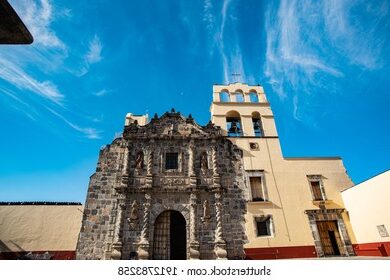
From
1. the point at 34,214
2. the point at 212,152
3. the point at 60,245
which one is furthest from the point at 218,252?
the point at 34,214

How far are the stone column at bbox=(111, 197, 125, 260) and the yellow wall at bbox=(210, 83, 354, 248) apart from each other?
689cm

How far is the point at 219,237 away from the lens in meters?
13.3

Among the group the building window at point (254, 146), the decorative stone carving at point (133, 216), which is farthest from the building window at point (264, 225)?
the decorative stone carving at point (133, 216)

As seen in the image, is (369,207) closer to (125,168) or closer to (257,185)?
(257,185)

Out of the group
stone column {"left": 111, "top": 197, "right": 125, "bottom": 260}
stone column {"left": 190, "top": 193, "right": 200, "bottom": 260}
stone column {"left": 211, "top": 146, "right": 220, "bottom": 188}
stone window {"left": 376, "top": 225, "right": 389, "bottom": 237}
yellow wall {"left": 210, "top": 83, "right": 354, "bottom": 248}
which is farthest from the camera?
stone column {"left": 211, "top": 146, "right": 220, "bottom": 188}

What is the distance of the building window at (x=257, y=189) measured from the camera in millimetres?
14867

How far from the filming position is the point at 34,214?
587 inches

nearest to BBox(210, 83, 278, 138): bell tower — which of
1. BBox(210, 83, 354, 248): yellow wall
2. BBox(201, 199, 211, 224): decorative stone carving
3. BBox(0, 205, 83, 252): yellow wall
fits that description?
BBox(210, 83, 354, 248): yellow wall

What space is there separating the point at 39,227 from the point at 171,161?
879 cm

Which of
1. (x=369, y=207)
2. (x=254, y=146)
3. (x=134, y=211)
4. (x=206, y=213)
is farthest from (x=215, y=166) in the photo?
(x=369, y=207)

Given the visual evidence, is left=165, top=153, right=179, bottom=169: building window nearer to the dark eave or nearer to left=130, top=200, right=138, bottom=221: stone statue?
left=130, top=200, right=138, bottom=221: stone statue

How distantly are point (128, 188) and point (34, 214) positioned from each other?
20.6ft

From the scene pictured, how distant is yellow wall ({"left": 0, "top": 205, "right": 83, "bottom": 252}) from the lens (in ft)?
46.2

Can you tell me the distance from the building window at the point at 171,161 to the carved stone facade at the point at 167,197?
6cm
